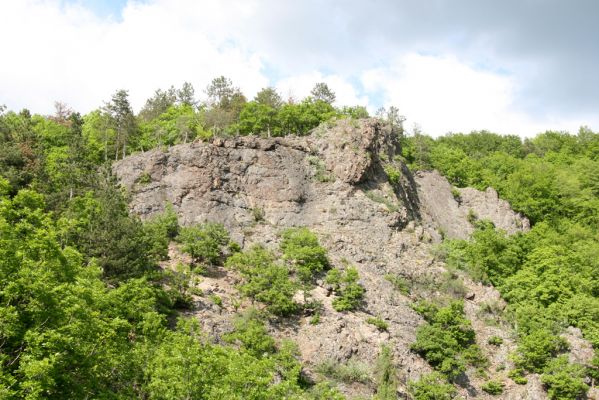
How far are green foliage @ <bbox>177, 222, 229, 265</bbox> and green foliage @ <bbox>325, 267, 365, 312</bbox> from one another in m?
10.5

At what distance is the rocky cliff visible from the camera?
41625 mm

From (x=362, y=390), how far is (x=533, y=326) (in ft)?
64.5

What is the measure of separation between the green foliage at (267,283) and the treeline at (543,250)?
20.6m

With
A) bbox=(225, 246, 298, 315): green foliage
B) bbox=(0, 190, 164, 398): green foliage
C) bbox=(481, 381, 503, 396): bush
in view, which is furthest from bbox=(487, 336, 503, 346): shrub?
bbox=(0, 190, 164, 398): green foliage

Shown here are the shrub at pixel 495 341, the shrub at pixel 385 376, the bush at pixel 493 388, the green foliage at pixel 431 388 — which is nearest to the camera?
the shrub at pixel 385 376

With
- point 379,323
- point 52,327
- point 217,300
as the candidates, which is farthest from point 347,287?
point 52,327

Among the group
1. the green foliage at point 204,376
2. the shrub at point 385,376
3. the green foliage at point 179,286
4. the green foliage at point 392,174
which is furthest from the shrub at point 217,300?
the green foliage at point 392,174

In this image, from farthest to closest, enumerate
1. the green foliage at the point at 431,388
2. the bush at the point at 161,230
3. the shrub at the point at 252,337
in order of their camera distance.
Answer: the bush at the point at 161,230 < the green foliage at the point at 431,388 < the shrub at the point at 252,337

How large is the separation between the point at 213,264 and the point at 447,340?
21.9 meters

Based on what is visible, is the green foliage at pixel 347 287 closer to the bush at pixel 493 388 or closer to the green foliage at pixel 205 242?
the green foliage at pixel 205 242

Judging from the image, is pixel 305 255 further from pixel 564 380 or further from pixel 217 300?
pixel 564 380

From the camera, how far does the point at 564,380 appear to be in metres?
40.8

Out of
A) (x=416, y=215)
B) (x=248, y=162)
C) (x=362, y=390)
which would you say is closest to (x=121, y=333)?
(x=362, y=390)

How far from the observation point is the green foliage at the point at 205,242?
45562mm
